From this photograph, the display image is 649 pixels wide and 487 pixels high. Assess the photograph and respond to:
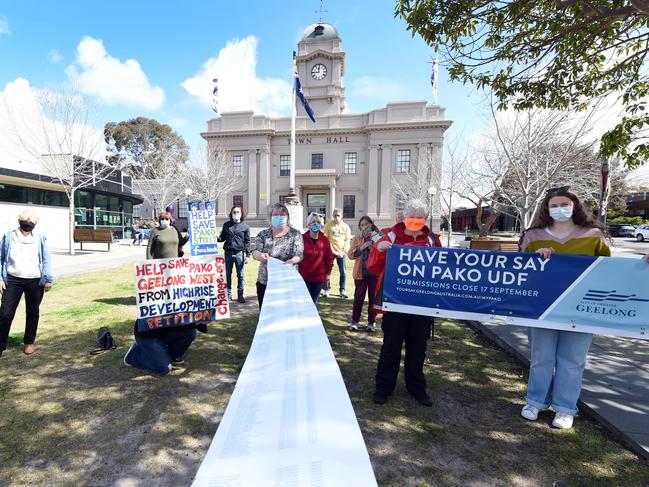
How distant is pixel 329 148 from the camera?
35375mm

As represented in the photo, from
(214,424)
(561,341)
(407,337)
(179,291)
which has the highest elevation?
(179,291)

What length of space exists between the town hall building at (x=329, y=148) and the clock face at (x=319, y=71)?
107 mm

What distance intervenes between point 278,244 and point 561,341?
321 centimetres

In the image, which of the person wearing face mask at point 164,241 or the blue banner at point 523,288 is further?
the person wearing face mask at point 164,241

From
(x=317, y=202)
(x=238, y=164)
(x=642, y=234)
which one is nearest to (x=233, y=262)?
(x=317, y=202)

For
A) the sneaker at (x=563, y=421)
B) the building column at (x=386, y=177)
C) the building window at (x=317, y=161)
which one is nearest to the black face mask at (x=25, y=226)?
the sneaker at (x=563, y=421)

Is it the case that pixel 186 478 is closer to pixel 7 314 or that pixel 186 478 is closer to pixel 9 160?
pixel 7 314

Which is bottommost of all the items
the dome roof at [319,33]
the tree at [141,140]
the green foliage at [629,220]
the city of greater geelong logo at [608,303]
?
the city of greater geelong logo at [608,303]

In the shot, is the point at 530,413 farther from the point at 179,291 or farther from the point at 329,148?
the point at 329,148

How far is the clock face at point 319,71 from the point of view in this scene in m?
37.8

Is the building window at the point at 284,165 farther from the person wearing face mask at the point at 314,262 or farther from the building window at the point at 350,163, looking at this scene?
the person wearing face mask at the point at 314,262

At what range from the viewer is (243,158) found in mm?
36281

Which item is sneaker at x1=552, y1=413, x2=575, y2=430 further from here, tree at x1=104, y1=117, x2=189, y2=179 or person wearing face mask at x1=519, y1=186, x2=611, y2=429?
tree at x1=104, y1=117, x2=189, y2=179

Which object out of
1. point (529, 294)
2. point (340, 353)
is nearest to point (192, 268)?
point (340, 353)
